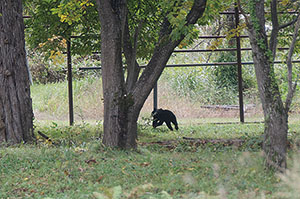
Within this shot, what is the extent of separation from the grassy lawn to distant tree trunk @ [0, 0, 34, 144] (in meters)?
0.47

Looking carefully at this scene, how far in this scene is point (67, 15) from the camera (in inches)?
388

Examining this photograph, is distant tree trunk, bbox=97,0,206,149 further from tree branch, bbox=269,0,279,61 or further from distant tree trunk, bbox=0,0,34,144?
distant tree trunk, bbox=0,0,34,144

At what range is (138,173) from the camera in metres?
6.43

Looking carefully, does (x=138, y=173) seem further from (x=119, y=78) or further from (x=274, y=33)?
(x=274, y=33)

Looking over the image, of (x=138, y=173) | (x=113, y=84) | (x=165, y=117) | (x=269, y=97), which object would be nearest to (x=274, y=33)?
(x=269, y=97)

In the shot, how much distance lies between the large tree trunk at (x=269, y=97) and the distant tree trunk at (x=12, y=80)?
189 inches

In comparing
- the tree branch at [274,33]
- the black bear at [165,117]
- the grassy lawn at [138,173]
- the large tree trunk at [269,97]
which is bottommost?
the grassy lawn at [138,173]

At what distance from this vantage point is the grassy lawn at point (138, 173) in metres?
5.43

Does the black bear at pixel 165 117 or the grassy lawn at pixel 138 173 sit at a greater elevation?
the black bear at pixel 165 117

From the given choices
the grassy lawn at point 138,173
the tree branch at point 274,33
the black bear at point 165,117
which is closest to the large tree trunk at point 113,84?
the grassy lawn at point 138,173

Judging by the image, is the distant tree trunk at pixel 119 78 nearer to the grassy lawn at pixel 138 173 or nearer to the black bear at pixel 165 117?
the grassy lawn at pixel 138 173

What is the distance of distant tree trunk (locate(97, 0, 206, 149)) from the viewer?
26.1 ft

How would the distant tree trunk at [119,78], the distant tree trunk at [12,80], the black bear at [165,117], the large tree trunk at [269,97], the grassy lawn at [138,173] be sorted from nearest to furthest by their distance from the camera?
the grassy lawn at [138,173] < the large tree trunk at [269,97] < the distant tree trunk at [119,78] < the distant tree trunk at [12,80] < the black bear at [165,117]

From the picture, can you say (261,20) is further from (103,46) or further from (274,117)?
(103,46)
